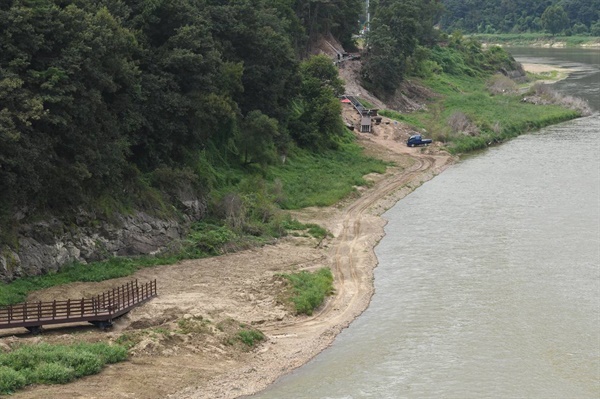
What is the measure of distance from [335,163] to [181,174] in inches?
1022

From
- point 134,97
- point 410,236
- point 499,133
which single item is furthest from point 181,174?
point 499,133

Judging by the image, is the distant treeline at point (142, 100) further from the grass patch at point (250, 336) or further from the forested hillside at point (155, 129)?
the grass patch at point (250, 336)

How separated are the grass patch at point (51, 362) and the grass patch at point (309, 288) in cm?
1130

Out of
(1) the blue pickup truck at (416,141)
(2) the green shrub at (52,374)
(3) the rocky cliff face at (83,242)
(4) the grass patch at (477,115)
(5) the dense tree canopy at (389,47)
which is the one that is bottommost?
(2) the green shrub at (52,374)

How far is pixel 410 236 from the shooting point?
63.0 meters

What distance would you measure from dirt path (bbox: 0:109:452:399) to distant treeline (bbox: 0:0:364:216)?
674 cm

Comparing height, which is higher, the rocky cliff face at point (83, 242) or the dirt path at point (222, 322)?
the rocky cliff face at point (83, 242)

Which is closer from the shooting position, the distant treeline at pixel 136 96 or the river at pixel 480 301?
the river at pixel 480 301

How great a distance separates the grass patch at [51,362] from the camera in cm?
3544

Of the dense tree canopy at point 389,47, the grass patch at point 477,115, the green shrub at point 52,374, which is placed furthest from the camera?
the dense tree canopy at point 389,47

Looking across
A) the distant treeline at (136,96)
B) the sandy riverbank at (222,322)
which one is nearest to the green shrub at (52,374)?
the sandy riverbank at (222,322)

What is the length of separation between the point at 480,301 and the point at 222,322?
551 inches

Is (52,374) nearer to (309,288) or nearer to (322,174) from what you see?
(309,288)

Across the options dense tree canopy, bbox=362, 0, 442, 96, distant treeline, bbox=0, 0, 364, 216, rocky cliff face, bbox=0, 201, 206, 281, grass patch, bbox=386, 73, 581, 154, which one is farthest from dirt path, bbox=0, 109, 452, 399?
dense tree canopy, bbox=362, 0, 442, 96
